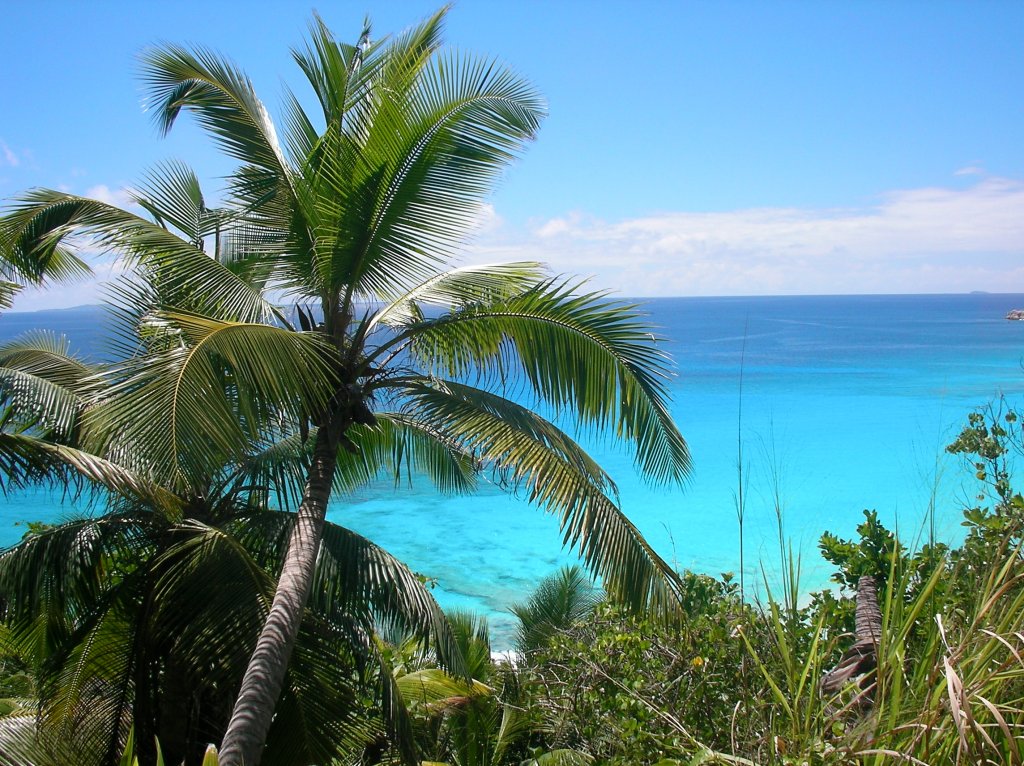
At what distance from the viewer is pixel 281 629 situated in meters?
4.79

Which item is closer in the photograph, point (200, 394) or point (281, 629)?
point (200, 394)

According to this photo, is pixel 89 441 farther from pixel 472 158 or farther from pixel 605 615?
pixel 605 615

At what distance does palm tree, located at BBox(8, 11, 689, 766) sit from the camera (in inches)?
201

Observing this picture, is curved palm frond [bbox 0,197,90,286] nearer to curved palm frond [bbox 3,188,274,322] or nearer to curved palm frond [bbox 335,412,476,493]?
curved palm frond [bbox 3,188,274,322]

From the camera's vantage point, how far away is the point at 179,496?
6055mm

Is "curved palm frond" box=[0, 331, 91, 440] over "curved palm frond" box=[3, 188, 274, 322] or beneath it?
beneath

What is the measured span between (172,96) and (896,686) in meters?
6.42

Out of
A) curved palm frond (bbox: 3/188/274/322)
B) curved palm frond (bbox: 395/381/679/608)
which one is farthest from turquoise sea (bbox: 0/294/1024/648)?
curved palm frond (bbox: 395/381/679/608)

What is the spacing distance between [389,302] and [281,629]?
2.61m

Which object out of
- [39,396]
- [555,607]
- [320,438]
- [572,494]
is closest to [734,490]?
[555,607]

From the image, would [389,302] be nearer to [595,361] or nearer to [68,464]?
[595,361]

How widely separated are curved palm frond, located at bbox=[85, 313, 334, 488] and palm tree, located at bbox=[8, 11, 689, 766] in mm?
25

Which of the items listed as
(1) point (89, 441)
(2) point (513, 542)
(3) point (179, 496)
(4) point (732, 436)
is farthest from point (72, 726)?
(4) point (732, 436)

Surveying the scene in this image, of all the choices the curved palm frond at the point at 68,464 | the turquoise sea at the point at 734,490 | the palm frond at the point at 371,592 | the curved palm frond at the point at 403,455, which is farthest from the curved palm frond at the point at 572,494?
the turquoise sea at the point at 734,490
